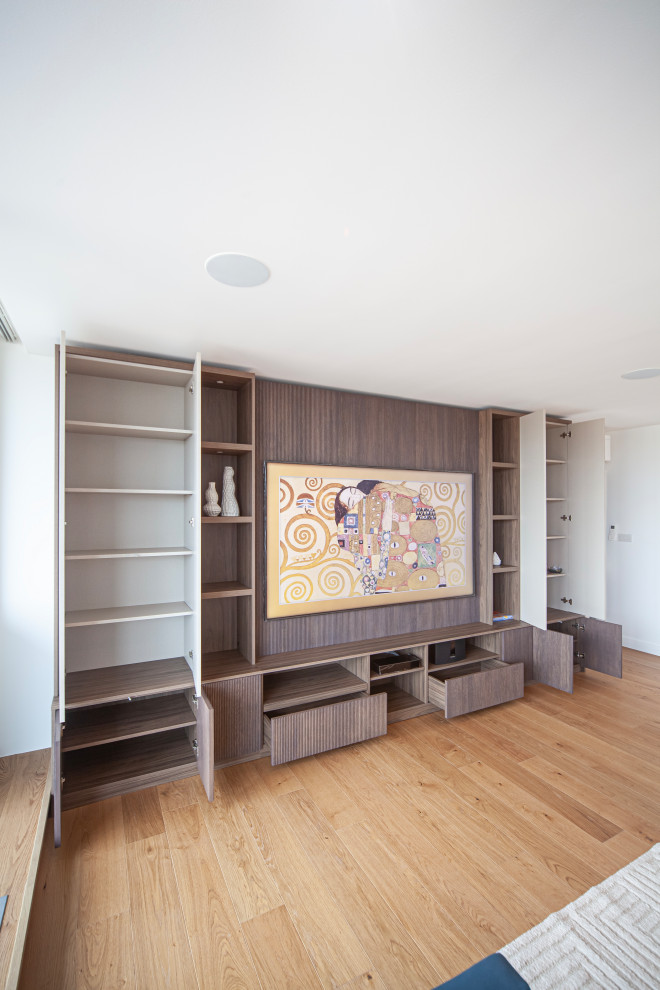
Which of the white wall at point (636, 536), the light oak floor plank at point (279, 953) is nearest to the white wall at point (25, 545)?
the light oak floor plank at point (279, 953)

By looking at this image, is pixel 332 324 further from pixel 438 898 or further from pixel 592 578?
pixel 592 578

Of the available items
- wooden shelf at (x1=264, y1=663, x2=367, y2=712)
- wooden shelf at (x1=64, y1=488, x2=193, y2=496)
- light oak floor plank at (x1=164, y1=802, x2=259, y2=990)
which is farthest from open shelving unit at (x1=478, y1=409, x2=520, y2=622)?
light oak floor plank at (x1=164, y1=802, x2=259, y2=990)

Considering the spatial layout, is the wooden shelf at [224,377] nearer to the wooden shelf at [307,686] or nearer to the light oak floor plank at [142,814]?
the wooden shelf at [307,686]

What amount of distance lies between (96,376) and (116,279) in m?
1.06

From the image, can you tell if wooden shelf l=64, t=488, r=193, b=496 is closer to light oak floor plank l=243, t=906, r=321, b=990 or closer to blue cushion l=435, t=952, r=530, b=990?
light oak floor plank l=243, t=906, r=321, b=990

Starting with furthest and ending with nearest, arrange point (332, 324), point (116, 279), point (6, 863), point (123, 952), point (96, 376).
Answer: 1. point (96, 376)
2. point (332, 324)
3. point (6, 863)
4. point (116, 279)
5. point (123, 952)

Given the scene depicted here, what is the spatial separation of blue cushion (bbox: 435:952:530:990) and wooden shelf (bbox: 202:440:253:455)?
2232mm

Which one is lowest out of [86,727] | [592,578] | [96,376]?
[86,727]

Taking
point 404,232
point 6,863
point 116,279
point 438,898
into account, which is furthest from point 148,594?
point 404,232

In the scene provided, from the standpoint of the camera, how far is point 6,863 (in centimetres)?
184

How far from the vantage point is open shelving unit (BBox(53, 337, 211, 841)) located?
7.66 feet

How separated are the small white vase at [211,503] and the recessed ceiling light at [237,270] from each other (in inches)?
49.3

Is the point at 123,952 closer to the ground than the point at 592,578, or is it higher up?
closer to the ground

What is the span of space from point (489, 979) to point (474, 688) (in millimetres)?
2268
